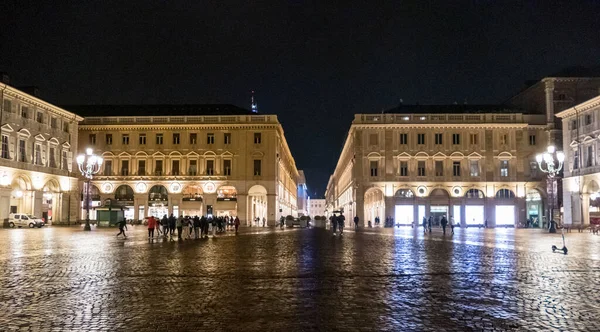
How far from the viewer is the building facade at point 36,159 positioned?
51.5m

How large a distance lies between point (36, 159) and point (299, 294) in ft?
178

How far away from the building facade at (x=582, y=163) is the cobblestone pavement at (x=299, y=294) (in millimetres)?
39082

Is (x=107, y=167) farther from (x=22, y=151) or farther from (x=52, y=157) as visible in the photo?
(x=22, y=151)

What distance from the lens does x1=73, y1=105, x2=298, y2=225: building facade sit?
2731 inches

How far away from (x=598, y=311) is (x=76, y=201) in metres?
66.5

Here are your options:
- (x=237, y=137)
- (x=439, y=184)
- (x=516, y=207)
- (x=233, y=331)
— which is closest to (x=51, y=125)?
(x=237, y=137)

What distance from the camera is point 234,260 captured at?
Result: 58.7 feet

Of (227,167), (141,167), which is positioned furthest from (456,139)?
(141,167)

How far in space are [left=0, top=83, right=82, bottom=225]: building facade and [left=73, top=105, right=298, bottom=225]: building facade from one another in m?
4.80

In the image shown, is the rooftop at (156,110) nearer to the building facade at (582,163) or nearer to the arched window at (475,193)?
the arched window at (475,193)

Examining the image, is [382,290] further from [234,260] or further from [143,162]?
[143,162]

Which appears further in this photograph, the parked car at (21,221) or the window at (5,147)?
the window at (5,147)

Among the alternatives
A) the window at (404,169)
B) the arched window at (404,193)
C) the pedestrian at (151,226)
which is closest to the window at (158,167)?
the arched window at (404,193)

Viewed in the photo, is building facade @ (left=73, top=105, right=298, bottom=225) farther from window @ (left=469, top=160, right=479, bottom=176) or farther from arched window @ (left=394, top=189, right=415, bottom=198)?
window @ (left=469, top=160, right=479, bottom=176)
